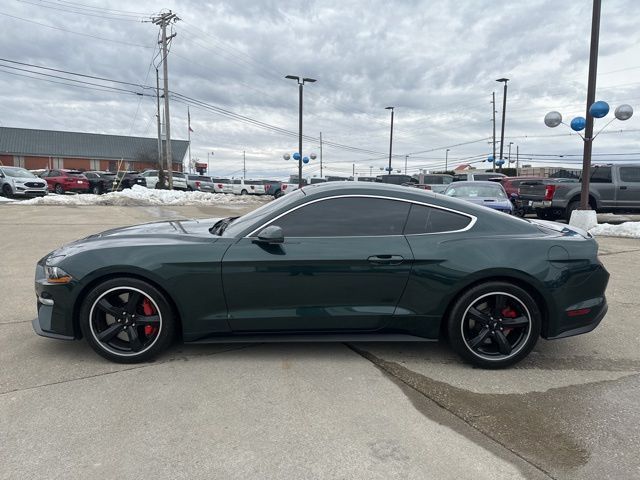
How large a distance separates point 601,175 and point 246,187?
29.0 metres

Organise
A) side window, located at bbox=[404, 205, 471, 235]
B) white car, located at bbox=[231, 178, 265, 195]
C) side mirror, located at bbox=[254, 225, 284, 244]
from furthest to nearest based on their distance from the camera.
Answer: white car, located at bbox=[231, 178, 265, 195] → side window, located at bbox=[404, 205, 471, 235] → side mirror, located at bbox=[254, 225, 284, 244]

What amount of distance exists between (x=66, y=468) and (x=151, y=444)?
0.42 m

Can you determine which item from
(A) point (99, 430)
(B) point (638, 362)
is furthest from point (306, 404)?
(B) point (638, 362)

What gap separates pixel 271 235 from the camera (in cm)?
343

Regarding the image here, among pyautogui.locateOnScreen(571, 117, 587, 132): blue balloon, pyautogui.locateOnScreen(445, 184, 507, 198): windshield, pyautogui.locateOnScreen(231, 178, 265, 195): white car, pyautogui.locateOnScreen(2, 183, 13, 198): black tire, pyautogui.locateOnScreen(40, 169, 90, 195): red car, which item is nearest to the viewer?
pyautogui.locateOnScreen(445, 184, 507, 198): windshield

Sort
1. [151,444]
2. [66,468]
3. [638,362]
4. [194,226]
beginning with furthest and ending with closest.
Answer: [194,226] < [638,362] < [151,444] < [66,468]

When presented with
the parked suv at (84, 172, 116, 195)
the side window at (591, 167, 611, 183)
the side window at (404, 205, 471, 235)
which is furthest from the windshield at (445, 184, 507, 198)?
the parked suv at (84, 172, 116, 195)

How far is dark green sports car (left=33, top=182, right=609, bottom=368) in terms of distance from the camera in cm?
346

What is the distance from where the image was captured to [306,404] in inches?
119

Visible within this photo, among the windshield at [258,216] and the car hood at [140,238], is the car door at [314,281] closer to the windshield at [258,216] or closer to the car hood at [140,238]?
the windshield at [258,216]

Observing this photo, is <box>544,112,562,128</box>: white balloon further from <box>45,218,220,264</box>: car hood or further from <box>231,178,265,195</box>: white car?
<box>231,178,265,195</box>: white car

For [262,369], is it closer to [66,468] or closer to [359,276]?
[359,276]

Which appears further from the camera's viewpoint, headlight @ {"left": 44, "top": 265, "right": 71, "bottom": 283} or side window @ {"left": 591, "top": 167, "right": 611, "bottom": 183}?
side window @ {"left": 591, "top": 167, "right": 611, "bottom": 183}

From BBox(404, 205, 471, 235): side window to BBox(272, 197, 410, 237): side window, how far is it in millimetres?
66
